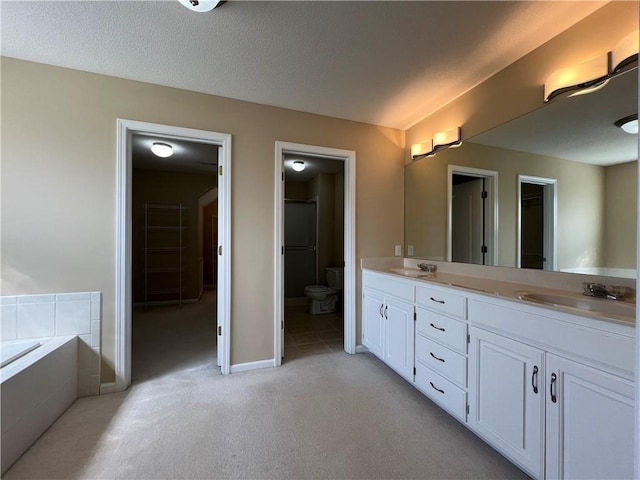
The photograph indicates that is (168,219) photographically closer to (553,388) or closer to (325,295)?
(325,295)

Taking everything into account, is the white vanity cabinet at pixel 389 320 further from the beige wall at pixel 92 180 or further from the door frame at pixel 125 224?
the door frame at pixel 125 224

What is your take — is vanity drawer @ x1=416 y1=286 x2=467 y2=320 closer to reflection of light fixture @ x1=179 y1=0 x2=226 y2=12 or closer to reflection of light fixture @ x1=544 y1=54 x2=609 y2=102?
reflection of light fixture @ x1=544 y1=54 x2=609 y2=102

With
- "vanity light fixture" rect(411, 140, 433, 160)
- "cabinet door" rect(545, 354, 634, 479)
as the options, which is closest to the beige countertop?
"cabinet door" rect(545, 354, 634, 479)

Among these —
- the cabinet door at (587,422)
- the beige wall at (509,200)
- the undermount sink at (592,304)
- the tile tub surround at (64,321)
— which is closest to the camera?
the cabinet door at (587,422)

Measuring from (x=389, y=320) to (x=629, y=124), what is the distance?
6.03 feet

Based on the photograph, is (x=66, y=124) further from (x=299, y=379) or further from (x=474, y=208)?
(x=474, y=208)

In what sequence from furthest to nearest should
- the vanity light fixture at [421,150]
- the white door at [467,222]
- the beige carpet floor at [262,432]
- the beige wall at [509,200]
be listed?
the vanity light fixture at [421,150]
the white door at [467,222]
the beige wall at [509,200]
the beige carpet floor at [262,432]

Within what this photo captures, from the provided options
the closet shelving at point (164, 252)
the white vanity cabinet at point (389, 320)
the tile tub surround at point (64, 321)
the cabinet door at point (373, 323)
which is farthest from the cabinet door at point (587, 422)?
the closet shelving at point (164, 252)

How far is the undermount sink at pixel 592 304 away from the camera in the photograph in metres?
1.09

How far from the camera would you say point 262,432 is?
157 centimetres

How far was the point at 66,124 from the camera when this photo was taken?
1874 millimetres

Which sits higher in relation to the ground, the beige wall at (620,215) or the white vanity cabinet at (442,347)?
the beige wall at (620,215)

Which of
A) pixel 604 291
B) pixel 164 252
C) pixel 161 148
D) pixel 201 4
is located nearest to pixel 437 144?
pixel 604 291

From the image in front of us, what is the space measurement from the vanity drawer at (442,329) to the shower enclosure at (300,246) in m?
3.04
